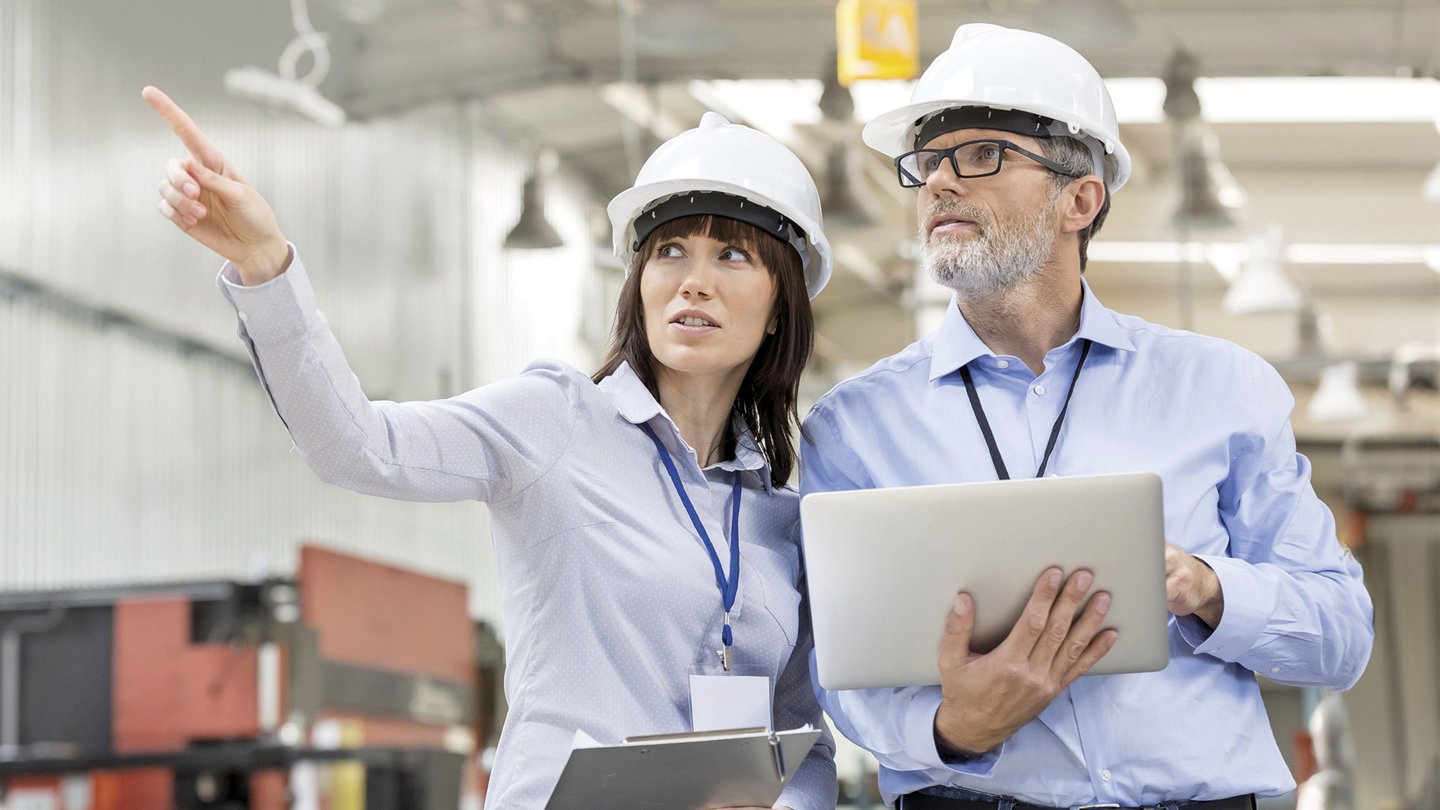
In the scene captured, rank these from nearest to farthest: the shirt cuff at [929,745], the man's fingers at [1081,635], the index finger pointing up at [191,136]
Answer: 1. the index finger pointing up at [191,136]
2. the man's fingers at [1081,635]
3. the shirt cuff at [929,745]

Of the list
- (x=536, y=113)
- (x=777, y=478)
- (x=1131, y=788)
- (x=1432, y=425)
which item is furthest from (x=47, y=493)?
(x=1432, y=425)

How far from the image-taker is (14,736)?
5512 mm

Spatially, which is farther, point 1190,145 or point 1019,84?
point 1190,145

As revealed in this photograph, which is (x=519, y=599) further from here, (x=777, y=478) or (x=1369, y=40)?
(x=1369, y=40)

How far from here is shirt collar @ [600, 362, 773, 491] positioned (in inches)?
83.7

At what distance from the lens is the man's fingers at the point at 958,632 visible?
177cm

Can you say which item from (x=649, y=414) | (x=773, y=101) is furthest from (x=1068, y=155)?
(x=773, y=101)

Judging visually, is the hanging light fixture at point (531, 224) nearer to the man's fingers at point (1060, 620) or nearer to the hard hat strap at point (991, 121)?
the hard hat strap at point (991, 121)

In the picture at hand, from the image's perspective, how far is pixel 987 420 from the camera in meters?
2.14

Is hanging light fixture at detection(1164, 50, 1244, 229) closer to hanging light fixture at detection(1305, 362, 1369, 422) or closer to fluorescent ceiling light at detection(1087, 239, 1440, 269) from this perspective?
fluorescent ceiling light at detection(1087, 239, 1440, 269)

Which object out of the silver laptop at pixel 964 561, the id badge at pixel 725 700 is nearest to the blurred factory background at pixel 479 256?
the id badge at pixel 725 700

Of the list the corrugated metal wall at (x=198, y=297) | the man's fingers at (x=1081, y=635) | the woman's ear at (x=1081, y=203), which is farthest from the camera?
the corrugated metal wall at (x=198, y=297)

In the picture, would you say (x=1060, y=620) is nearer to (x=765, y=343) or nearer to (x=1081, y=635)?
(x=1081, y=635)

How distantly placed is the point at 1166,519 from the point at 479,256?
6.08m
